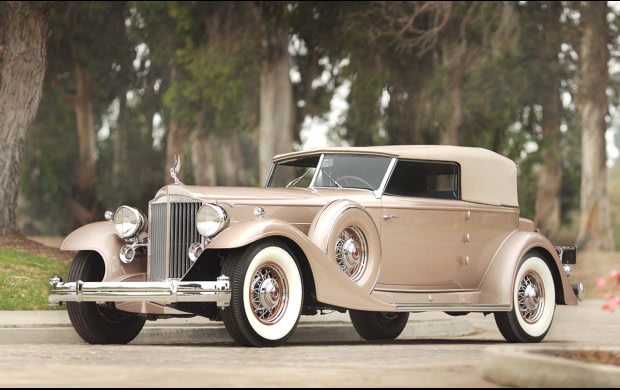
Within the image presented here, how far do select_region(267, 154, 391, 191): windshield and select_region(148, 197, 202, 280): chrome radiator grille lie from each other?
173cm

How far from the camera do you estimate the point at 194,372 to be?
29.2 feet

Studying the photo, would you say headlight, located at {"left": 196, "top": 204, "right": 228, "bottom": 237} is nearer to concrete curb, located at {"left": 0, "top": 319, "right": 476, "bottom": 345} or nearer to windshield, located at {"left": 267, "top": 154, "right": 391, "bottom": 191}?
windshield, located at {"left": 267, "top": 154, "right": 391, "bottom": 191}

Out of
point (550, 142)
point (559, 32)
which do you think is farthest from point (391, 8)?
point (550, 142)

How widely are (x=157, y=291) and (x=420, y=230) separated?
3.01m

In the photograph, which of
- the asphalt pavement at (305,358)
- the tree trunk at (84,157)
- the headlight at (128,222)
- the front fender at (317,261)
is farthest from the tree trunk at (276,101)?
the front fender at (317,261)

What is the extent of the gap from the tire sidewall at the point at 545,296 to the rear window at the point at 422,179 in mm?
1058

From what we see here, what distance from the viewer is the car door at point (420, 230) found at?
41.2 ft

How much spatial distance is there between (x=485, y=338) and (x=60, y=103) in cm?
3624

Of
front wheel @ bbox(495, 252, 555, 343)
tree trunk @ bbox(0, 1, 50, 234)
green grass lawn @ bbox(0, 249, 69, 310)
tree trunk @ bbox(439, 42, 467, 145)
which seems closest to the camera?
front wheel @ bbox(495, 252, 555, 343)

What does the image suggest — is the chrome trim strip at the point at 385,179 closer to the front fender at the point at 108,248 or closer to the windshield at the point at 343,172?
the windshield at the point at 343,172

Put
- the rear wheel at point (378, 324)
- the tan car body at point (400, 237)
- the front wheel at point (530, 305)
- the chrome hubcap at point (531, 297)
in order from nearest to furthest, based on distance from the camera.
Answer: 1. the tan car body at point (400, 237)
2. the front wheel at point (530, 305)
3. the chrome hubcap at point (531, 297)
4. the rear wheel at point (378, 324)

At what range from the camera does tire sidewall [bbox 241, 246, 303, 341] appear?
11219 mm

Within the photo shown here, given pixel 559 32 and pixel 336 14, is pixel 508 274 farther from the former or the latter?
pixel 559 32

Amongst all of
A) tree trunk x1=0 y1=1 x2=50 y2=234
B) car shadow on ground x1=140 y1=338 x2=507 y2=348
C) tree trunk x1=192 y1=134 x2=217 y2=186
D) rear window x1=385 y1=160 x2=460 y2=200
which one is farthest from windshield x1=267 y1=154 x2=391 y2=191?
tree trunk x1=192 y1=134 x2=217 y2=186
